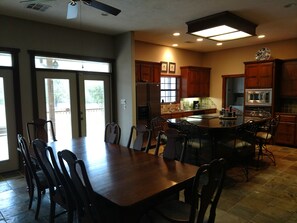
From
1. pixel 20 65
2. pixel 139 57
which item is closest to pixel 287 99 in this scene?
pixel 139 57

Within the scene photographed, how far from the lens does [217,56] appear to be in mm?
8000

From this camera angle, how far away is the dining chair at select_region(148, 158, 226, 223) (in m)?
1.58

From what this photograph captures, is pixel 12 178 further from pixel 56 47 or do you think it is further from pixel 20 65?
pixel 56 47

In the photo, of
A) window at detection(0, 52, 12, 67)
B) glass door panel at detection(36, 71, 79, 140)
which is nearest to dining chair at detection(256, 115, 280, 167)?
glass door panel at detection(36, 71, 79, 140)

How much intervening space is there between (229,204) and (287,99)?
15.5 ft

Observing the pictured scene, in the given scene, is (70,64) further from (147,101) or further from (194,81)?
(194,81)

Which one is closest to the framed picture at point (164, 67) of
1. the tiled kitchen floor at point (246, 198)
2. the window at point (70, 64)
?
the window at point (70, 64)

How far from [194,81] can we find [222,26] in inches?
136

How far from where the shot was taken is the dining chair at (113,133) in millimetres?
3592

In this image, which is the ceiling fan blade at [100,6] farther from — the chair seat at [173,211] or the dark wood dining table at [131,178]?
the chair seat at [173,211]

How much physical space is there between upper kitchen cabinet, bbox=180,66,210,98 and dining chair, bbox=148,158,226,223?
5.77 metres

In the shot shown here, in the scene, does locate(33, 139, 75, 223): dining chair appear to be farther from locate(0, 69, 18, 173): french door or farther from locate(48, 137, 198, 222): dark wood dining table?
locate(0, 69, 18, 173): french door

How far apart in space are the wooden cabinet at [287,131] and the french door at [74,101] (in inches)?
184

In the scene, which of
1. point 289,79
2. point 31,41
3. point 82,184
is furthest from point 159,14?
A: point 289,79
